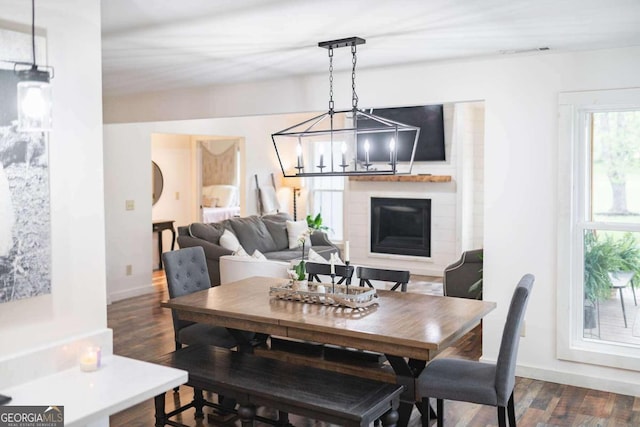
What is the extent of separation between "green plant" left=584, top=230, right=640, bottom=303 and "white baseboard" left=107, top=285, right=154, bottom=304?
511cm

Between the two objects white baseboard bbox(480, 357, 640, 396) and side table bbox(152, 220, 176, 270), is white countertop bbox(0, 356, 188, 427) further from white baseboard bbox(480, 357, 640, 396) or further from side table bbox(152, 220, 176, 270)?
side table bbox(152, 220, 176, 270)

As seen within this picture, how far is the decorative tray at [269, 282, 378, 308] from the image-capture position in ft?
12.4

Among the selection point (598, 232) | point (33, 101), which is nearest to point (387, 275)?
point (598, 232)

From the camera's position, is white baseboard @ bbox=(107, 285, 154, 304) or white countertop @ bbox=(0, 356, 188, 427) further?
white baseboard @ bbox=(107, 285, 154, 304)

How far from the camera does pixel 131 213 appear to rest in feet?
24.6

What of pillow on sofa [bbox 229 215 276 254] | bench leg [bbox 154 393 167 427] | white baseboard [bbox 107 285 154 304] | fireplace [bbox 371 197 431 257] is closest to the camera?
bench leg [bbox 154 393 167 427]

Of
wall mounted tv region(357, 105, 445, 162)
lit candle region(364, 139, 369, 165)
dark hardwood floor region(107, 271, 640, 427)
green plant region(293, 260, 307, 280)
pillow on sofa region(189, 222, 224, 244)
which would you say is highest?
wall mounted tv region(357, 105, 445, 162)

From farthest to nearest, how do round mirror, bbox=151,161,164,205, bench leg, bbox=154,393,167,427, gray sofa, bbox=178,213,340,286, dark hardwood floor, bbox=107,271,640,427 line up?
round mirror, bbox=151,161,164,205 → gray sofa, bbox=178,213,340,286 → dark hardwood floor, bbox=107,271,640,427 → bench leg, bbox=154,393,167,427

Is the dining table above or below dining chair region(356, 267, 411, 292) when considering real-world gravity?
below

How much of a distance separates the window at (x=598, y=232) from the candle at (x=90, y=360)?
3.34m

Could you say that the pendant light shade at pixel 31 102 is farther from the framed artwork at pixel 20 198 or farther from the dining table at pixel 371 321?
the dining table at pixel 371 321

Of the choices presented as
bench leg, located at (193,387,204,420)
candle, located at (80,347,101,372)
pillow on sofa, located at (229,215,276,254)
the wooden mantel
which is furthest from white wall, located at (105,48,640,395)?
the wooden mantel

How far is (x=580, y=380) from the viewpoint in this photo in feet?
A: 14.5

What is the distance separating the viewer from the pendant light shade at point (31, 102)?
195 cm
